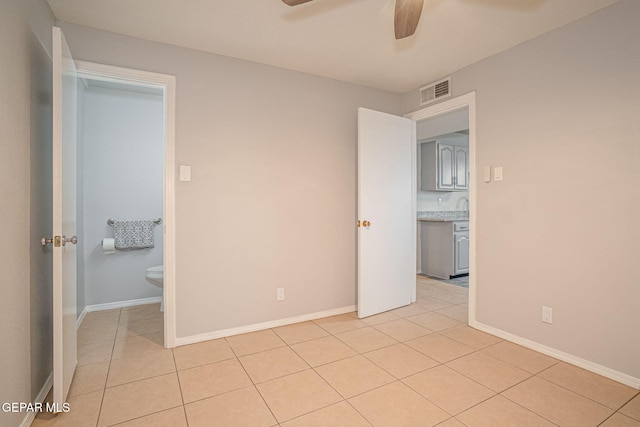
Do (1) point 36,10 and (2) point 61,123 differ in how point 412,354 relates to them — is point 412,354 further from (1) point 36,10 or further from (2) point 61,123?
(1) point 36,10

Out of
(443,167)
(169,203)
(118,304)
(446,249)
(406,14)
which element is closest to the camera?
(406,14)

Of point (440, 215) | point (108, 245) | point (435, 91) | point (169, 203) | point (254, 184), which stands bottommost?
point (108, 245)

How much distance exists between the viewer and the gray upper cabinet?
5.28 m

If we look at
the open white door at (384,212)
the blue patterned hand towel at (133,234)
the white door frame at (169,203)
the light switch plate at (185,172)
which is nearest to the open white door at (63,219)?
the white door frame at (169,203)

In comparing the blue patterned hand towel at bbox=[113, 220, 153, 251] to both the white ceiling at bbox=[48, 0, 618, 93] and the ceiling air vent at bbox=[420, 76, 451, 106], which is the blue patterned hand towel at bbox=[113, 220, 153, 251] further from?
the ceiling air vent at bbox=[420, 76, 451, 106]

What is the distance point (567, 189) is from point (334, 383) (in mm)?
2064

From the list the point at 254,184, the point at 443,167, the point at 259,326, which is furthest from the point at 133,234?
the point at 443,167

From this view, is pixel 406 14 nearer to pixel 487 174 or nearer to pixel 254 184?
pixel 487 174

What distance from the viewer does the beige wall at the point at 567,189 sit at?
1.95 m

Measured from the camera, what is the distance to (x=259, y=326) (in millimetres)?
2811

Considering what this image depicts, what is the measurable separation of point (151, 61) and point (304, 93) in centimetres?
128

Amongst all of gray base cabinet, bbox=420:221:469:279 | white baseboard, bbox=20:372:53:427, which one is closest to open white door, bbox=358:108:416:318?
gray base cabinet, bbox=420:221:469:279

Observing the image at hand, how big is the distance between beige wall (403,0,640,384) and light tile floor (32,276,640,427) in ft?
1.09

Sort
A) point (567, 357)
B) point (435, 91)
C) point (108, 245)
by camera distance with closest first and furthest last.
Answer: point (567, 357) < point (435, 91) < point (108, 245)
